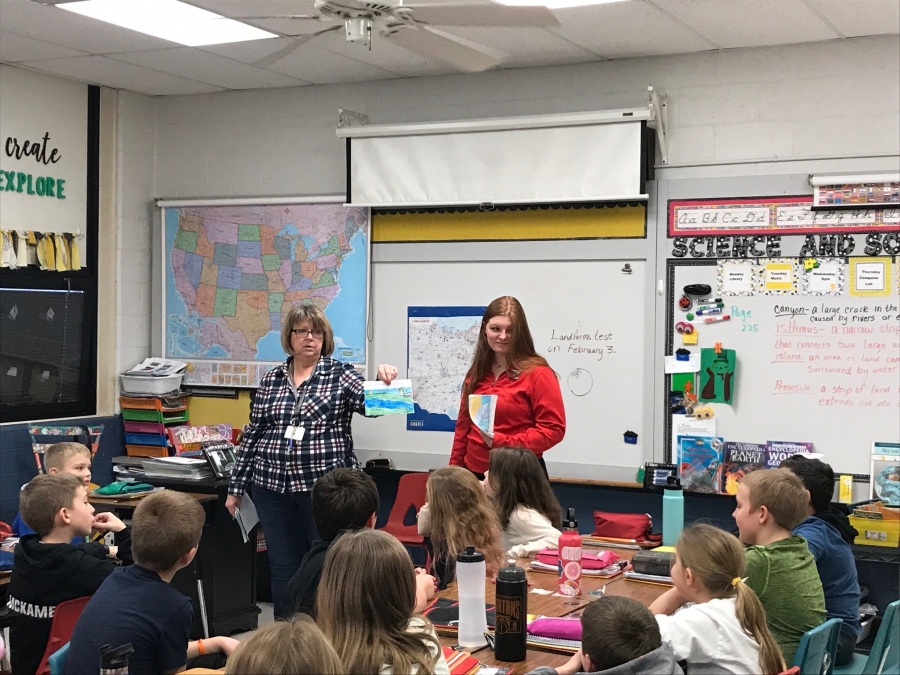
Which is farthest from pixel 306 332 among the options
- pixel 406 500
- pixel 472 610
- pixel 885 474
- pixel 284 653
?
pixel 284 653

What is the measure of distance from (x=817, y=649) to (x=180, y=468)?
3519mm

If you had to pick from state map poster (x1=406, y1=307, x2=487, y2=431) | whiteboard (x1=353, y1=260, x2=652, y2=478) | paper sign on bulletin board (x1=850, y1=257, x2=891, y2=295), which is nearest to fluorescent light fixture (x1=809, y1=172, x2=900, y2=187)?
paper sign on bulletin board (x1=850, y1=257, x2=891, y2=295)

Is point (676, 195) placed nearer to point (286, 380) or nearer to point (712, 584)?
point (286, 380)

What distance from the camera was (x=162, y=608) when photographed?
265 cm

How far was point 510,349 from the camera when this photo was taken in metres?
4.41

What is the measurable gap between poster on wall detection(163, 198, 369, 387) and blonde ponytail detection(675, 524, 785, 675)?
3.67 meters

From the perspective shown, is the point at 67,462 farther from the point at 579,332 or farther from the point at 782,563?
the point at 782,563

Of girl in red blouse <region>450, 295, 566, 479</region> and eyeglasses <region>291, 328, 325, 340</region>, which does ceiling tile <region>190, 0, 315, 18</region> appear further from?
girl in red blouse <region>450, 295, 566, 479</region>

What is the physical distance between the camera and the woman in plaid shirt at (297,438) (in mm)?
4473

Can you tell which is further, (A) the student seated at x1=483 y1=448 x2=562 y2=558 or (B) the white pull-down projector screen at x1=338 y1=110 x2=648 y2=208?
(B) the white pull-down projector screen at x1=338 y1=110 x2=648 y2=208

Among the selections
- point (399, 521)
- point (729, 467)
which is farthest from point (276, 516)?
point (729, 467)

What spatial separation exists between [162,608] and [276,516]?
1.89 m

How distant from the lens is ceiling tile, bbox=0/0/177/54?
466 cm

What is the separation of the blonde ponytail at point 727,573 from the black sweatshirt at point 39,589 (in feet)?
5.97
